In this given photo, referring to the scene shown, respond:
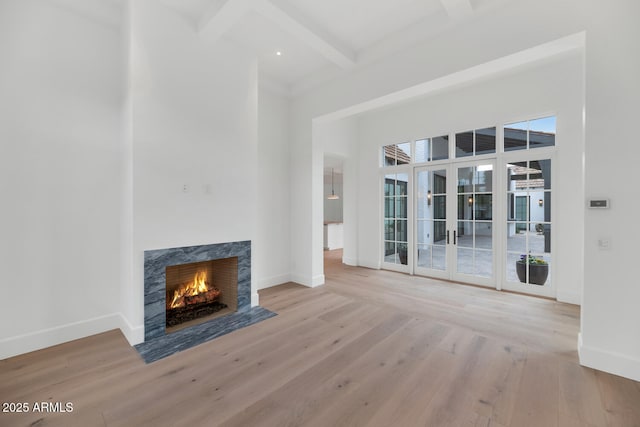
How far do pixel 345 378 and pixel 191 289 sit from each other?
91.4 inches

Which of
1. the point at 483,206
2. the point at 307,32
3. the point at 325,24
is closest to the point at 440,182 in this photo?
the point at 483,206

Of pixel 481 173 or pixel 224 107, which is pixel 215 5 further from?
pixel 481 173

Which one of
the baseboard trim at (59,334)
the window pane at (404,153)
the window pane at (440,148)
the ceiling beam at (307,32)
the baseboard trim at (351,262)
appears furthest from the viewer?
the baseboard trim at (351,262)

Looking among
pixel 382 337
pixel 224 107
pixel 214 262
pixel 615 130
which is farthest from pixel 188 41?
pixel 615 130

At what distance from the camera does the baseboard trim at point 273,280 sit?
179 inches

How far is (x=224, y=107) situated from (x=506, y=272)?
4.90 meters

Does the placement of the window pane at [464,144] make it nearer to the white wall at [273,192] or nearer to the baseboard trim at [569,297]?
the baseboard trim at [569,297]

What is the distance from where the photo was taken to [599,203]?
2.24 meters

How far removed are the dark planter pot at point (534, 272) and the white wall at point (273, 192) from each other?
12.4 ft

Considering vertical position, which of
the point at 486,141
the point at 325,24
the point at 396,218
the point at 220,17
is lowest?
the point at 396,218

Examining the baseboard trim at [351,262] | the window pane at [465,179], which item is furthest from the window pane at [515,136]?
the baseboard trim at [351,262]

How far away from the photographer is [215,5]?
2.84 m

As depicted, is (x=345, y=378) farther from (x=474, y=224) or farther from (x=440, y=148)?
(x=440, y=148)

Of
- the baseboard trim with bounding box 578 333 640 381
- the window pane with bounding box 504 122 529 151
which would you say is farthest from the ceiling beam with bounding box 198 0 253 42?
the baseboard trim with bounding box 578 333 640 381
